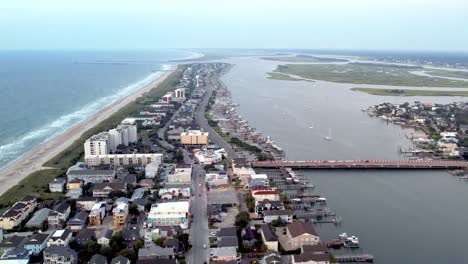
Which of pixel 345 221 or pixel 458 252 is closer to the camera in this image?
pixel 458 252

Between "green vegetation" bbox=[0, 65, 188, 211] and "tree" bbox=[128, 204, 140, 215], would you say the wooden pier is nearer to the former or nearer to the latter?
"tree" bbox=[128, 204, 140, 215]

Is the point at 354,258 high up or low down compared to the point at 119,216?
down

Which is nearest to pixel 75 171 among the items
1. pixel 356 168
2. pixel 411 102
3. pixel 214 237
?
pixel 214 237

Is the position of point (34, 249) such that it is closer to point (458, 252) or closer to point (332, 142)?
point (458, 252)

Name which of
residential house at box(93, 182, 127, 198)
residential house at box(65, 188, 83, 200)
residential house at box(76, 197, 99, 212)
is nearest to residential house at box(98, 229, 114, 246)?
residential house at box(76, 197, 99, 212)

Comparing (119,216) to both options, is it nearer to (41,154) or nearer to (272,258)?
(272,258)

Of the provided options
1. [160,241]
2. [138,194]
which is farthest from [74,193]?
[160,241]
